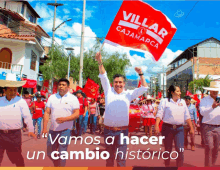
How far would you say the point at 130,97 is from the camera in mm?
3855

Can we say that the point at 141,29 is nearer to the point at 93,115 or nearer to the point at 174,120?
the point at 174,120

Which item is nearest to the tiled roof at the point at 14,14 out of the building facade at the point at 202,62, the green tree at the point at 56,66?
the green tree at the point at 56,66

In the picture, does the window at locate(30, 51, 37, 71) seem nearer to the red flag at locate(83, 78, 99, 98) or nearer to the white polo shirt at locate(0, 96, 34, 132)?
the red flag at locate(83, 78, 99, 98)

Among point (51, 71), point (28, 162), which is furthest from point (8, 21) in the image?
point (28, 162)

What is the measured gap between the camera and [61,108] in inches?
155

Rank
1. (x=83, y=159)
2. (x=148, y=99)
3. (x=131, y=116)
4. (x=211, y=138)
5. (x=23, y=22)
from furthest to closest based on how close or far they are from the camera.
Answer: (x=23, y=22)
(x=148, y=99)
(x=131, y=116)
(x=83, y=159)
(x=211, y=138)

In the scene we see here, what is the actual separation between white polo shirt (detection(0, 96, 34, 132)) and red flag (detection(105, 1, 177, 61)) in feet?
6.45

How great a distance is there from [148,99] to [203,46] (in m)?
44.6

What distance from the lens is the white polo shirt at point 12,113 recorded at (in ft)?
12.0

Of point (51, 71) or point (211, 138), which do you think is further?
point (51, 71)

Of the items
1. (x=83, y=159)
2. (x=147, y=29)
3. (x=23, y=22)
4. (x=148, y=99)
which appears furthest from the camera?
(x=23, y=22)

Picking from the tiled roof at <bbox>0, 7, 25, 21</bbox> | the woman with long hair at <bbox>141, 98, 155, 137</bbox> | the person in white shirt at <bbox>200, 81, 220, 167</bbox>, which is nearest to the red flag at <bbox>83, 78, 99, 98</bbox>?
the woman with long hair at <bbox>141, 98, 155, 137</bbox>

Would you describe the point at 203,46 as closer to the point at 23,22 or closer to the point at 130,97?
the point at 23,22

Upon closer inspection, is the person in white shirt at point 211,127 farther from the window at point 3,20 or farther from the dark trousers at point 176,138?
the window at point 3,20
